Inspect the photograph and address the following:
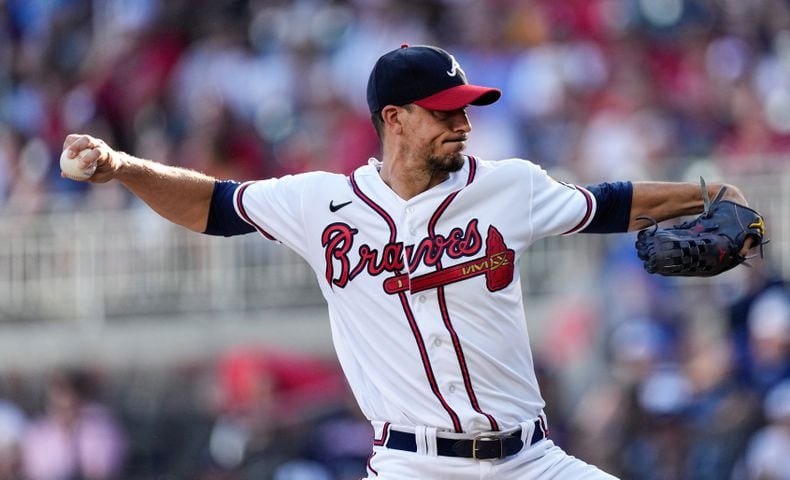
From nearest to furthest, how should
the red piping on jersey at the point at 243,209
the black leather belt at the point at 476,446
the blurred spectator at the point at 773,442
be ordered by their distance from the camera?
the black leather belt at the point at 476,446
the red piping on jersey at the point at 243,209
the blurred spectator at the point at 773,442

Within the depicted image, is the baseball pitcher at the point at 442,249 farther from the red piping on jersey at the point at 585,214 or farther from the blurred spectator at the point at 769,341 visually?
the blurred spectator at the point at 769,341

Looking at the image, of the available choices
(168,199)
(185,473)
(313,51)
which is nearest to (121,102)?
(313,51)

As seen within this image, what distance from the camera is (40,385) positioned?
11969mm

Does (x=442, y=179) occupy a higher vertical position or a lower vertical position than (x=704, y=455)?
higher

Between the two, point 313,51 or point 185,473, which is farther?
point 313,51

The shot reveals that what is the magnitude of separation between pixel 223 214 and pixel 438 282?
0.91 meters

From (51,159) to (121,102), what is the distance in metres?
0.74

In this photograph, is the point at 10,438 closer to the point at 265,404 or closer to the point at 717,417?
the point at 265,404

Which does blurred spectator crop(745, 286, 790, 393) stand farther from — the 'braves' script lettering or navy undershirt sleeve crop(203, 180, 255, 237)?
navy undershirt sleeve crop(203, 180, 255, 237)

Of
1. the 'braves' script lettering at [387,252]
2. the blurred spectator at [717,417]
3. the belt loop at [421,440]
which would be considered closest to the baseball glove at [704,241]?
the 'braves' script lettering at [387,252]

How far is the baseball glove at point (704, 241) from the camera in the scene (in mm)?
5512

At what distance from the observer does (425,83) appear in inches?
220

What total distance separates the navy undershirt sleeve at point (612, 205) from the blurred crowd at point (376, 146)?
12.9 ft

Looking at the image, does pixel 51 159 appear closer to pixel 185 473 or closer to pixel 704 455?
pixel 185 473
